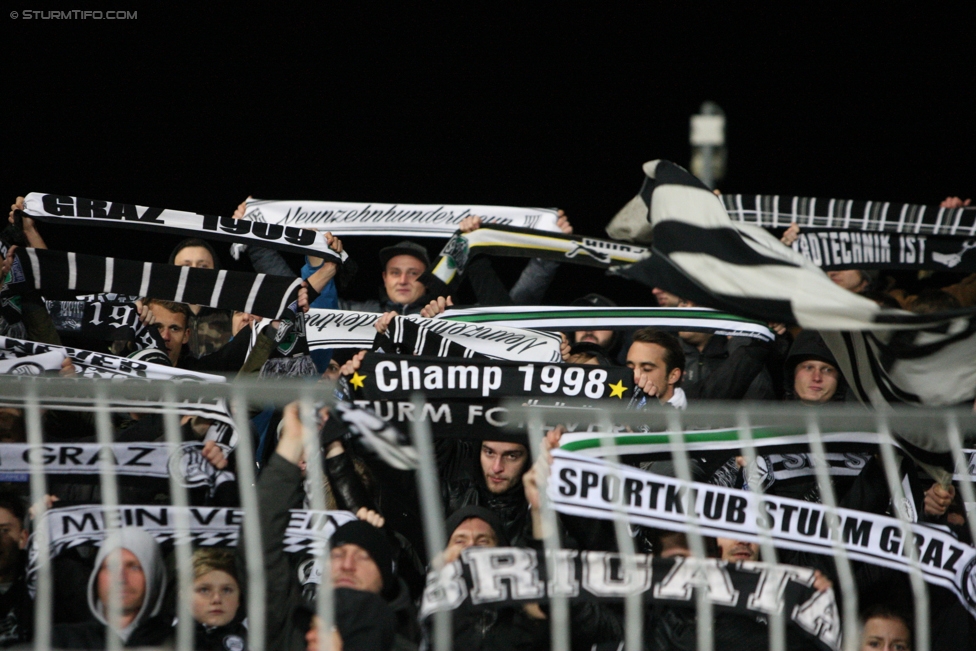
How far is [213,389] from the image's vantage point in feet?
9.90

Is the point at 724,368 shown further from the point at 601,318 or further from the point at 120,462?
the point at 120,462

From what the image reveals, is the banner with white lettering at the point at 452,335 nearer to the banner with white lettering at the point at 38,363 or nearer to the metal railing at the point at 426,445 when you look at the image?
the banner with white lettering at the point at 38,363

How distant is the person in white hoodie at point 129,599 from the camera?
308 cm

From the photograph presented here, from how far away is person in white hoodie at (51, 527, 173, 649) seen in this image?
3.08m

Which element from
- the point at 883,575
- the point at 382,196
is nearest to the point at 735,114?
the point at 382,196

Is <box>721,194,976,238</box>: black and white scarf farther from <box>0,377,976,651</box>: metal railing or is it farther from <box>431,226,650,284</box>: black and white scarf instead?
<box>0,377,976,651</box>: metal railing

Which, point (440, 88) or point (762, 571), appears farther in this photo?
point (440, 88)

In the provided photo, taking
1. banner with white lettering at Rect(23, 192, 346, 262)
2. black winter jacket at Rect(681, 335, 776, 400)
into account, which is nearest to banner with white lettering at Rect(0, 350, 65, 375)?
banner with white lettering at Rect(23, 192, 346, 262)

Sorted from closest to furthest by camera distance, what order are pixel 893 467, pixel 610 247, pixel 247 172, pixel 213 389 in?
pixel 213 389, pixel 893 467, pixel 610 247, pixel 247 172

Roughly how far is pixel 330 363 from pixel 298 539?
2100 millimetres

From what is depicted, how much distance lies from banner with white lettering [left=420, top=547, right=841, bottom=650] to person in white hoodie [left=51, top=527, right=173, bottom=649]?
0.77m

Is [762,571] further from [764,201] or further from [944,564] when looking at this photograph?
[764,201]

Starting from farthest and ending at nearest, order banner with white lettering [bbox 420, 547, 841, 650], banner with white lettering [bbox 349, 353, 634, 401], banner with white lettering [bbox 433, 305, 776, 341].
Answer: banner with white lettering [bbox 433, 305, 776, 341], banner with white lettering [bbox 349, 353, 634, 401], banner with white lettering [bbox 420, 547, 841, 650]

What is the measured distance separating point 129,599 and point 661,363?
267 cm
